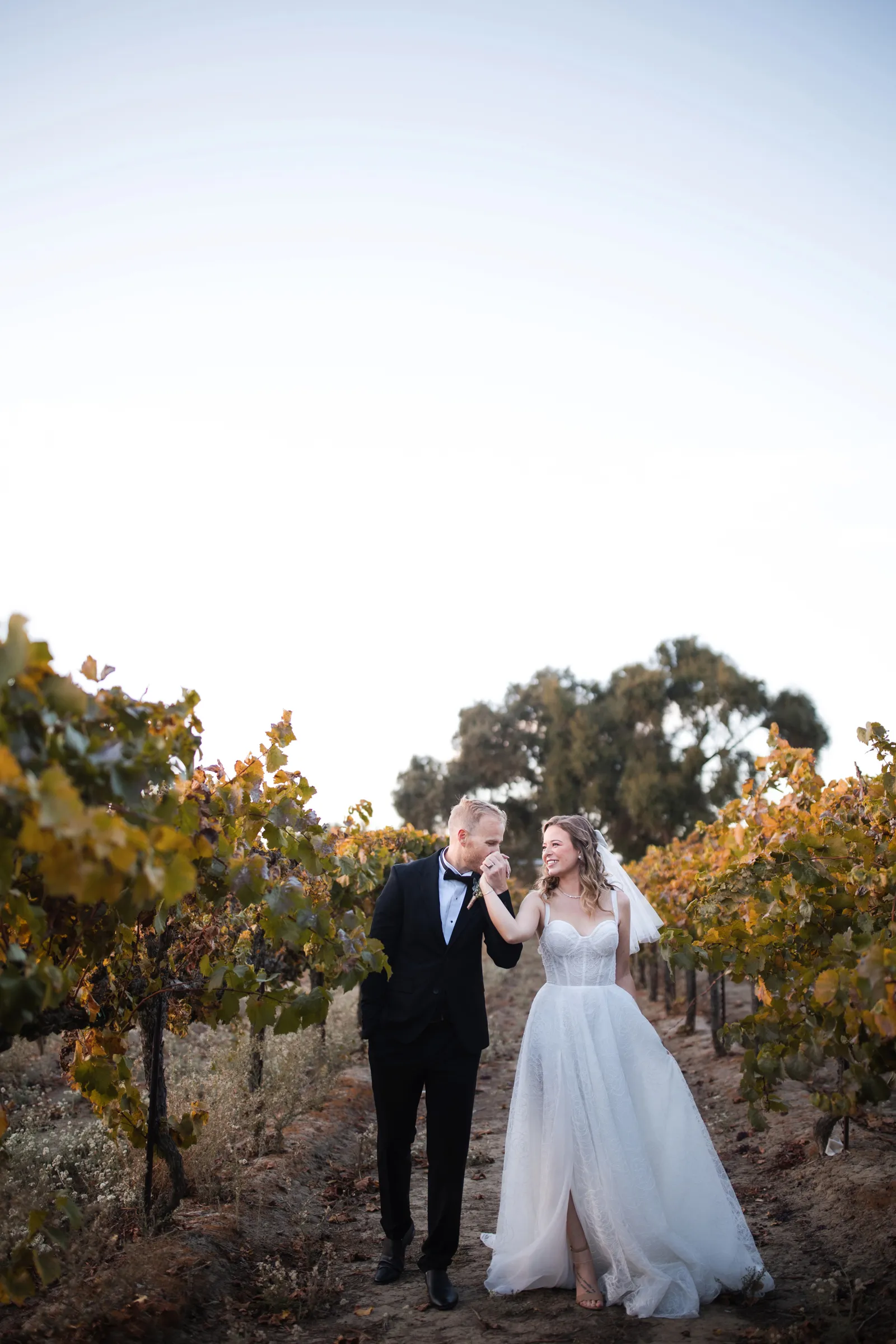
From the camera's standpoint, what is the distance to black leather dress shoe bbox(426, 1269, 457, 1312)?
4.05 metres

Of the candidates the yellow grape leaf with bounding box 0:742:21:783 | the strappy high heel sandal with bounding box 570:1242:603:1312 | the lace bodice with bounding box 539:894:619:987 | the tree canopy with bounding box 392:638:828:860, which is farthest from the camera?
the tree canopy with bounding box 392:638:828:860

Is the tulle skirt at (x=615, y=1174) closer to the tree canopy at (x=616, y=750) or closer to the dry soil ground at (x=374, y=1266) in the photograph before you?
the dry soil ground at (x=374, y=1266)

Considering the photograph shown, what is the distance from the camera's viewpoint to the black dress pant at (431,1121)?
413 centimetres

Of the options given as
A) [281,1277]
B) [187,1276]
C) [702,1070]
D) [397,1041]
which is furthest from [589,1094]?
[702,1070]

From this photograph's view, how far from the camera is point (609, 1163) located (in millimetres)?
3990

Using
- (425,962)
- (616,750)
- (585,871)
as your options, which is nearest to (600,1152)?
(425,962)

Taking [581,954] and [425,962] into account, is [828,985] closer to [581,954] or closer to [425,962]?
[581,954]

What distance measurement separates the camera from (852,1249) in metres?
4.49

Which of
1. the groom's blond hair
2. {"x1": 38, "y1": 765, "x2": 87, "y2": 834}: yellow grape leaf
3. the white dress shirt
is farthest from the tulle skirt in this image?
{"x1": 38, "y1": 765, "x2": 87, "y2": 834}: yellow grape leaf

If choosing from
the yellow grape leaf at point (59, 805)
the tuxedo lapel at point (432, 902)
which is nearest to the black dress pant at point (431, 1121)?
the tuxedo lapel at point (432, 902)

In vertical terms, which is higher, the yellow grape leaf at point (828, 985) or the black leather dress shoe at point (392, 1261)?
the yellow grape leaf at point (828, 985)

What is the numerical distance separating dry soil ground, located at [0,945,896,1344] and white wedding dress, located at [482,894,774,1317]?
0.12 m

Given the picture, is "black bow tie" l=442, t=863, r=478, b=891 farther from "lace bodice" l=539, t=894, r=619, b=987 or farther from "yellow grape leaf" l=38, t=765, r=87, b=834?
"yellow grape leaf" l=38, t=765, r=87, b=834

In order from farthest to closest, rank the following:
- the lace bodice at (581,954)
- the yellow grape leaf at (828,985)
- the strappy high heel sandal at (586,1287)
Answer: the lace bodice at (581,954) → the strappy high heel sandal at (586,1287) → the yellow grape leaf at (828,985)
